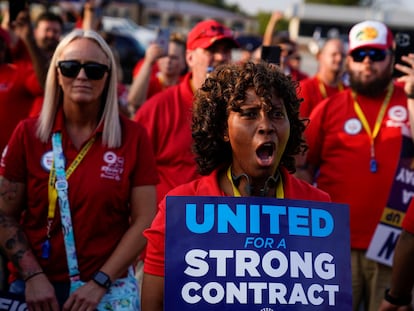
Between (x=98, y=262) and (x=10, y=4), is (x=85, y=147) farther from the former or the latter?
(x=10, y=4)

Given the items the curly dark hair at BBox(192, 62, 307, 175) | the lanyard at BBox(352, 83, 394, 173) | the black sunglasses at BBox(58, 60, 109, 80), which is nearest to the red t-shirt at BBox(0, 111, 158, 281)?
the black sunglasses at BBox(58, 60, 109, 80)

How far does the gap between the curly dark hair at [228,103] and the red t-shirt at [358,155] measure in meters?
2.42

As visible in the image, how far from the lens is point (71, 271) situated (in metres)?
4.19

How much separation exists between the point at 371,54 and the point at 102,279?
9.56 ft

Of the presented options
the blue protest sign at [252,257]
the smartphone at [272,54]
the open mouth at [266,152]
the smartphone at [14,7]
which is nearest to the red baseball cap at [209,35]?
the smartphone at [272,54]

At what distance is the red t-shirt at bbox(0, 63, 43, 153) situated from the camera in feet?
21.6

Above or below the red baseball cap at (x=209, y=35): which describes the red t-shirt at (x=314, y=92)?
below

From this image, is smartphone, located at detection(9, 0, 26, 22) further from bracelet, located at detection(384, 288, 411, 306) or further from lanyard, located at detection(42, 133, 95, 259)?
bracelet, located at detection(384, 288, 411, 306)

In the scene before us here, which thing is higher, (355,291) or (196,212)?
(196,212)

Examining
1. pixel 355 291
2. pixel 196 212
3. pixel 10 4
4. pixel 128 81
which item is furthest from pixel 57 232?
pixel 128 81

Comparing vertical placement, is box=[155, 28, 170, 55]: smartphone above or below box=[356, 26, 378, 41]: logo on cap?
below

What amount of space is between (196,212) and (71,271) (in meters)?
1.33

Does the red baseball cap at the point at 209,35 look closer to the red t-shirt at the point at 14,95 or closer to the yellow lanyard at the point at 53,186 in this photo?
the red t-shirt at the point at 14,95

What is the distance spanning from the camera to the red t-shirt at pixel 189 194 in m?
3.21
